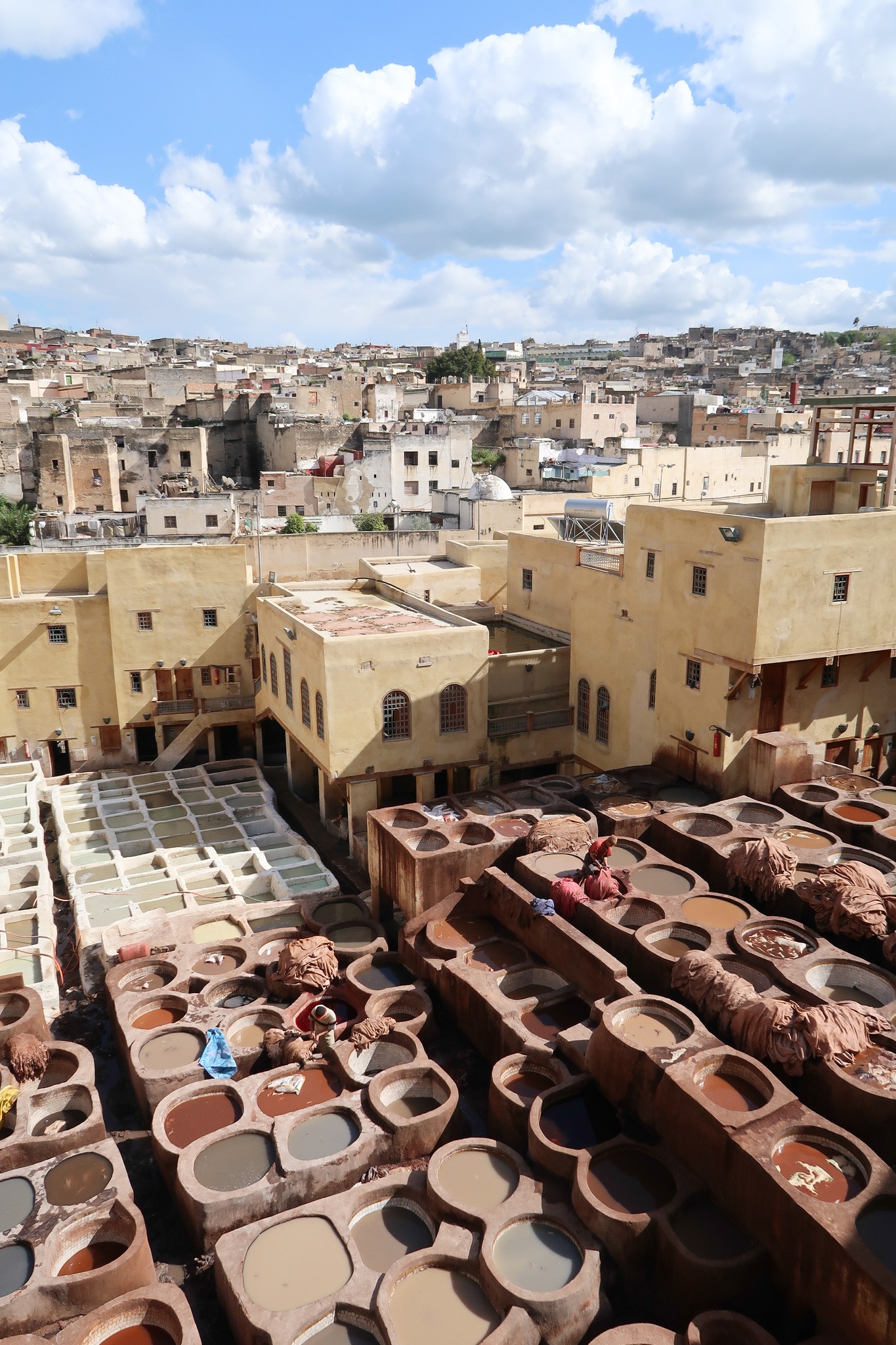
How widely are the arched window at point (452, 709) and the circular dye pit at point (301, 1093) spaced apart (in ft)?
32.9

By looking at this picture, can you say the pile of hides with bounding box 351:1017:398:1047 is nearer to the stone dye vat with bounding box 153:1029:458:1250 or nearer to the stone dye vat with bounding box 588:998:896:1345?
the stone dye vat with bounding box 153:1029:458:1250

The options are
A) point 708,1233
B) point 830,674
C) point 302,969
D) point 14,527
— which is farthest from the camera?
point 14,527

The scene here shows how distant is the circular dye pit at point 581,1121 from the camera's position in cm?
1323

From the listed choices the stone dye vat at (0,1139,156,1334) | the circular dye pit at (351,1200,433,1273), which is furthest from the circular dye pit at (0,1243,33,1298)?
the circular dye pit at (351,1200,433,1273)

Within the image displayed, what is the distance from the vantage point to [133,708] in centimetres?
3033

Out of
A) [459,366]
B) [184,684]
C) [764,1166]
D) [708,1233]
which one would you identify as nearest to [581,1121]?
[708,1233]

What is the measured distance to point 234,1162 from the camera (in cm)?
1330

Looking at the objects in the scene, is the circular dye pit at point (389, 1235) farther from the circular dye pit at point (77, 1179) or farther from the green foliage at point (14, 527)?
the green foliage at point (14, 527)

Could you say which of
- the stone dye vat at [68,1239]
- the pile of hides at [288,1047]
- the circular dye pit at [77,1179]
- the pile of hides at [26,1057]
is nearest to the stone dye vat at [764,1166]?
the pile of hides at [288,1047]

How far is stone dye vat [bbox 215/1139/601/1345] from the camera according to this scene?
35.3 ft

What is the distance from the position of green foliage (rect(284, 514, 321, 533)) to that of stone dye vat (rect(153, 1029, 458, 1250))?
99.0ft

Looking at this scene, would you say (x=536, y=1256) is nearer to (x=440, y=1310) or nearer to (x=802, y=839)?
(x=440, y=1310)

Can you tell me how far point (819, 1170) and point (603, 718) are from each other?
1461 cm

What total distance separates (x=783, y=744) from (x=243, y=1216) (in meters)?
13.9
